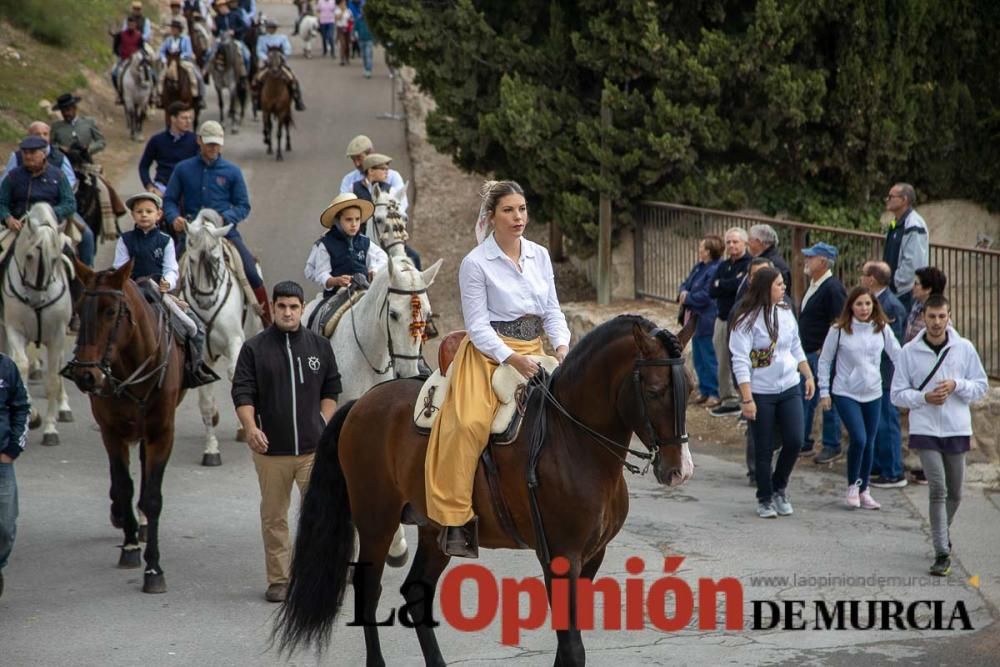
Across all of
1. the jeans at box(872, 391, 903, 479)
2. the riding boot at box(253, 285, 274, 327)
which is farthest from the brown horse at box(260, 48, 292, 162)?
the jeans at box(872, 391, 903, 479)

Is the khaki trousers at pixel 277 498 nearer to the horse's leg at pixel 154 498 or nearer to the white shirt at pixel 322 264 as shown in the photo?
the horse's leg at pixel 154 498

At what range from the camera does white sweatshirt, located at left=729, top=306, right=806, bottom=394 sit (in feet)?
38.2

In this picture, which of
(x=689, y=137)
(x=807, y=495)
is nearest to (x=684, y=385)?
(x=807, y=495)

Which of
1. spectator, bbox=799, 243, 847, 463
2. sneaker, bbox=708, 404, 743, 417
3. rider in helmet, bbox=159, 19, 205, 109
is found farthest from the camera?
rider in helmet, bbox=159, 19, 205, 109

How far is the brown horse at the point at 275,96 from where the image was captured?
27797 mm

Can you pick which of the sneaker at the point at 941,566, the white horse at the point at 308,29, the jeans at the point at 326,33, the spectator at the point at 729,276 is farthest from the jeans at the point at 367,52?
the sneaker at the point at 941,566

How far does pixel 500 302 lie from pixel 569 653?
1.92 m

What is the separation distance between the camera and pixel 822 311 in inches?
518

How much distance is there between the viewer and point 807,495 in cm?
1266

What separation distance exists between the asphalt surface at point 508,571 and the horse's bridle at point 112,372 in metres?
1.34

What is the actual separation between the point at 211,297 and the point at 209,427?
128 centimetres

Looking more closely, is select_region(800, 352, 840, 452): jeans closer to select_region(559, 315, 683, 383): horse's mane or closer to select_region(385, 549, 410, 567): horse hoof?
select_region(385, 549, 410, 567): horse hoof

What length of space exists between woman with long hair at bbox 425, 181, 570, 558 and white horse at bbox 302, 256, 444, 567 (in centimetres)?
283

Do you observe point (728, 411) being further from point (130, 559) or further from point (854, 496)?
point (130, 559)
